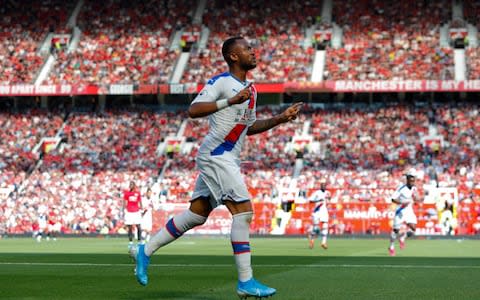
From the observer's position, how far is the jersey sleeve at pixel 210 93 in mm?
10141

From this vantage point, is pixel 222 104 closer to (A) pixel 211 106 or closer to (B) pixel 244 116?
(A) pixel 211 106

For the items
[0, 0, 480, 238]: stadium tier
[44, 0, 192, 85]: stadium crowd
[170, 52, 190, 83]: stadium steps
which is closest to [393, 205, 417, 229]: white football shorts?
[0, 0, 480, 238]: stadium tier

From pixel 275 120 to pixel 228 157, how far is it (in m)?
0.80

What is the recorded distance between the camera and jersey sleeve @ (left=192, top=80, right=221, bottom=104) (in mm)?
10141

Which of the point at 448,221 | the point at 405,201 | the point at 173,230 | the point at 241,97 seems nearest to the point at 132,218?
the point at 405,201

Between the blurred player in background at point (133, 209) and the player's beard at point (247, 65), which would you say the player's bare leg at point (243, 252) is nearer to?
the player's beard at point (247, 65)

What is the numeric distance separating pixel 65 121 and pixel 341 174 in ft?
65.6

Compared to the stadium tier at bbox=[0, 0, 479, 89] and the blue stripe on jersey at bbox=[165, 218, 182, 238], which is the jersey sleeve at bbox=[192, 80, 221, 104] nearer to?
the blue stripe on jersey at bbox=[165, 218, 182, 238]

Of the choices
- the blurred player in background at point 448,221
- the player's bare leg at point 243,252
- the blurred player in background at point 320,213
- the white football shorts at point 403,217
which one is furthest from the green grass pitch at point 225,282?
the blurred player in background at point 448,221

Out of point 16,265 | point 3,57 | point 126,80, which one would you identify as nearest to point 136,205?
point 16,265

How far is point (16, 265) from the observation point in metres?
18.2

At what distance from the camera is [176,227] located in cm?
1073

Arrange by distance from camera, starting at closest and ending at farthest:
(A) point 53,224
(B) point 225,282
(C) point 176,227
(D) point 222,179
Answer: (D) point 222,179 < (C) point 176,227 < (B) point 225,282 < (A) point 53,224

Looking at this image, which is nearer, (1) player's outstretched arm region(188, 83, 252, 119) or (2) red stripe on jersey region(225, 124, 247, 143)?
(1) player's outstretched arm region(188, 83, 252, 119)
